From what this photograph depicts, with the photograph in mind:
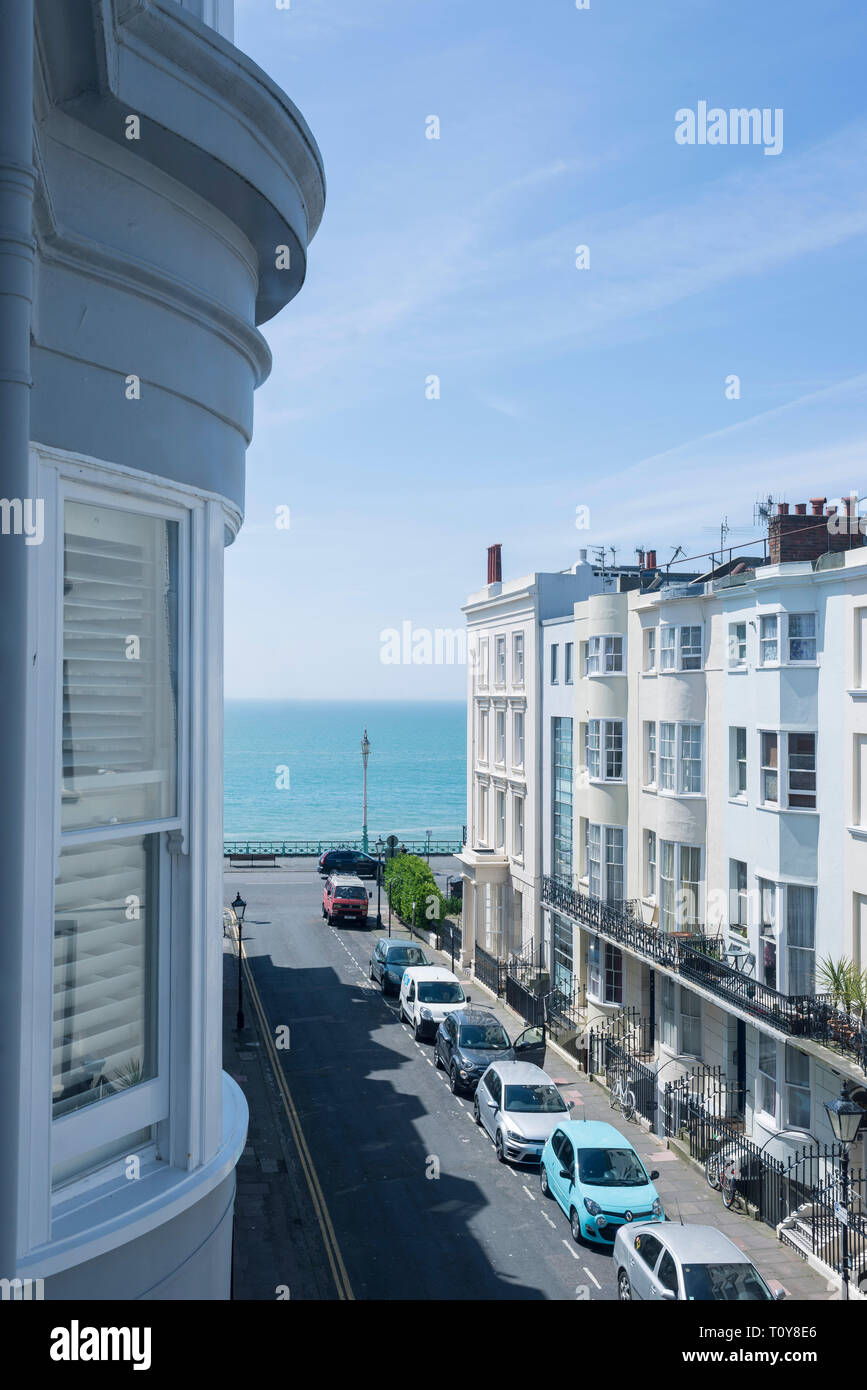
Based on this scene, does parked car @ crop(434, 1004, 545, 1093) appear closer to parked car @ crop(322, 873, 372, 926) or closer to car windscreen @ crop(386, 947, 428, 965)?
car windscreen @ crop(386, 947, 428, 965)

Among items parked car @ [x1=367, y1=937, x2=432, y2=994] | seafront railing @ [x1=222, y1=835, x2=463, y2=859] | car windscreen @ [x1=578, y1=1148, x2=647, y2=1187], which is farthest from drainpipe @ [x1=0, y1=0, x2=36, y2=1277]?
seafront railing @ [x1=222, y1=835, x2=463, y2=859]

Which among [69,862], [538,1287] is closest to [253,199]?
[69,862]

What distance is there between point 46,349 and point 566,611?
111 ft

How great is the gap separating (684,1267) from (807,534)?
14499 millimetres

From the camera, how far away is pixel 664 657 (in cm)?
2781

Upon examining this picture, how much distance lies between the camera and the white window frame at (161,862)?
3.43 m

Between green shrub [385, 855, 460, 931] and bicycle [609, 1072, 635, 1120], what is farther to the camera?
green shrub [385, 855, 460, 931]

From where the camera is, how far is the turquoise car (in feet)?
59.6

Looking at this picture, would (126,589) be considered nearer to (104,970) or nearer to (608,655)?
(104,970)

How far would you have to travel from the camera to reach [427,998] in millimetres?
31062

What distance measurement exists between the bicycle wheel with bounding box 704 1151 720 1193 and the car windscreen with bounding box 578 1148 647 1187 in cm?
284

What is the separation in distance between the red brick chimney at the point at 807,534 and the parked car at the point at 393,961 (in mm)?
18645

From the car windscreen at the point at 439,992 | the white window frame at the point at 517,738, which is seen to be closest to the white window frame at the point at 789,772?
the car windscreen at the point at 439,992
